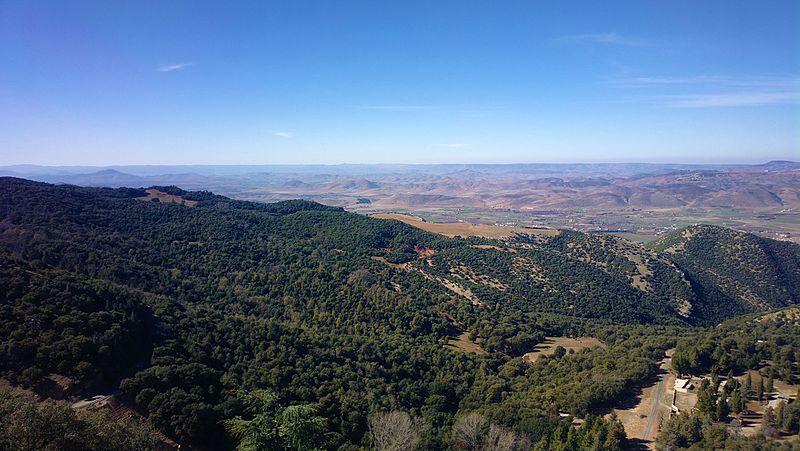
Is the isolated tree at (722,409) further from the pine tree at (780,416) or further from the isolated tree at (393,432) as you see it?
the isolated tree at (393,432)

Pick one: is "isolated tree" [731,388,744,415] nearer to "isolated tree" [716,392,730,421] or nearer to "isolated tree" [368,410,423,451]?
"isolated tree" [716,392,730,421]

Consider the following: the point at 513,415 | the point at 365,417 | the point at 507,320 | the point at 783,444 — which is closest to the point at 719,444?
the point at 783,444

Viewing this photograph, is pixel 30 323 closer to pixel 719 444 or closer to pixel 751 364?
pixel 719 444

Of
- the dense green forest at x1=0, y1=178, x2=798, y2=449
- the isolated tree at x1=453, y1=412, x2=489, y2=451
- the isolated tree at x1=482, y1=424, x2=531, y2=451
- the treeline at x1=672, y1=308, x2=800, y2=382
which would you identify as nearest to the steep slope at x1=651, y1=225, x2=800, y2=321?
the dense green forest at x1=0, y1=178, x2=798, y2=449

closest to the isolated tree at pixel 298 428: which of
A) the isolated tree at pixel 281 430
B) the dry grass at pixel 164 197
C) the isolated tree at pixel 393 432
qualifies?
the isolated tree at pixel 281 430

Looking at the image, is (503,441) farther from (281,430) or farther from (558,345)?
(558,345)

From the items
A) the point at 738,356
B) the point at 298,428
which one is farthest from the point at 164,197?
the point at 738,356
